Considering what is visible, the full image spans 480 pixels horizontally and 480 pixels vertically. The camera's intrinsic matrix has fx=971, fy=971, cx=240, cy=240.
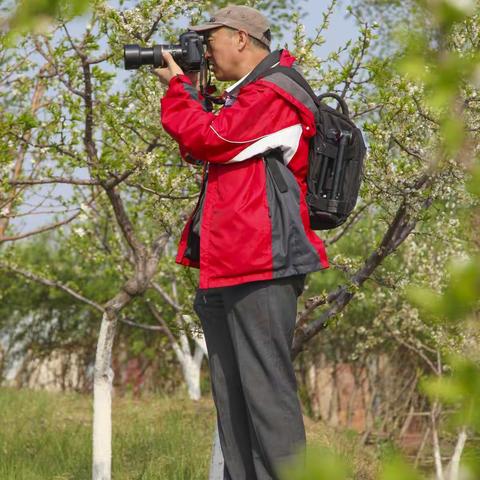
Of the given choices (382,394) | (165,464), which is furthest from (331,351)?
(165,464)

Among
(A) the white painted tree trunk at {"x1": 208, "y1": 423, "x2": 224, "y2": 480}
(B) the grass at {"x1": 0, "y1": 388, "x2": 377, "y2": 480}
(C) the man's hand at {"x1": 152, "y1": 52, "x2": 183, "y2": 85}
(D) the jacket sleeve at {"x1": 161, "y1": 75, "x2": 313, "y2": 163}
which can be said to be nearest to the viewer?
(D) the jacket sleeve at {"x1": 161, "y1": 75, "x2": 313, "y2": 163}

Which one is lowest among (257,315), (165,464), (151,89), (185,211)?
(165,464)

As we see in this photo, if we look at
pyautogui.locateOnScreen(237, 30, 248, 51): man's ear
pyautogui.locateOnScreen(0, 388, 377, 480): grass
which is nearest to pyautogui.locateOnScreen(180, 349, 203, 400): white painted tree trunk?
pyautogui.locateOnScreen(0, 388, 377, 480): grass

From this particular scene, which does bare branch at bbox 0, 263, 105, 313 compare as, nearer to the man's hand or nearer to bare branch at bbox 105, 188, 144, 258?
bare branch at bbox 105, 188, 144, 258

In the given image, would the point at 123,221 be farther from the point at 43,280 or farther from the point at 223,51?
the point at 223,51

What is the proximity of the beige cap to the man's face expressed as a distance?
0.03m

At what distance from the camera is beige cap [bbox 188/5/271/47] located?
3.30m

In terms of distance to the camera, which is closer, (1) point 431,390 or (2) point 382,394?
(1) point 431,390

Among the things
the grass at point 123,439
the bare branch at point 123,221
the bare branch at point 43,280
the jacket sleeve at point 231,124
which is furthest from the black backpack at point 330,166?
the bare branch at point 43,280

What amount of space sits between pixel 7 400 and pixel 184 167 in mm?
5488

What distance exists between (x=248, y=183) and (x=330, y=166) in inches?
13.2

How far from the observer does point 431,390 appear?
121cm

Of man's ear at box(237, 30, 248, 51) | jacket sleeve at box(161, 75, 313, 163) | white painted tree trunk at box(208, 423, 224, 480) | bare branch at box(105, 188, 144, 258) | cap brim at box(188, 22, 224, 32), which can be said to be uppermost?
cap brim at box(188, 22, 224, 32)

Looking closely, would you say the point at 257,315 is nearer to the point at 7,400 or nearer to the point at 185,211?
the point at 185,211
